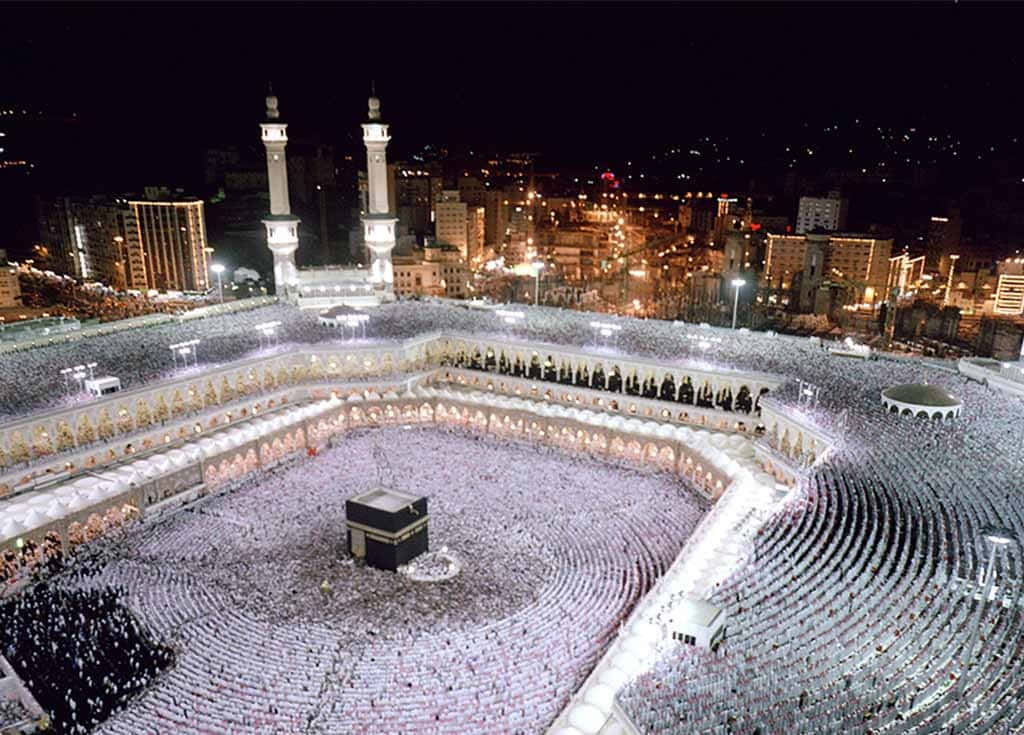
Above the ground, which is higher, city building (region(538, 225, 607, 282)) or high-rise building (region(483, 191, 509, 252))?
high-rise building (region(483, 191, 509, 252))

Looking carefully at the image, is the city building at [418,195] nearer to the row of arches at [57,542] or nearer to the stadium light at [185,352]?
the stadium light at [185,352]

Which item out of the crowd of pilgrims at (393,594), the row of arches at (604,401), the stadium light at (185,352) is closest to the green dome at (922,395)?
the row of arches at (604,401)

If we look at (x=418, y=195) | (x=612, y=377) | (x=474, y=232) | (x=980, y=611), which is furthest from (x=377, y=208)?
(x=418, y=195)

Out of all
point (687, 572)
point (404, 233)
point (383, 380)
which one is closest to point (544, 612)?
point (687, 572)

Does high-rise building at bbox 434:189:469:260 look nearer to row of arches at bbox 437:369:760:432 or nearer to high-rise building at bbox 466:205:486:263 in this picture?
high-rise building at bbox 466:205:486:263

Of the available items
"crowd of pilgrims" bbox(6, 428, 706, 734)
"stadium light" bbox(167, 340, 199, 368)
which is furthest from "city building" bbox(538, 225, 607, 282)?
"crowd of pilgrims" bbox(6, 428, 706, 734)

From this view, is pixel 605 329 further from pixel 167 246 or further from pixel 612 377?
pixel 167 246
